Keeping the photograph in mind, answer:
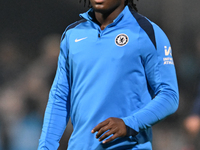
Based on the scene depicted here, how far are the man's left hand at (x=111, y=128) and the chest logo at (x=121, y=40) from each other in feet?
1.06

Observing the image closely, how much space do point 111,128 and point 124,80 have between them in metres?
0.22

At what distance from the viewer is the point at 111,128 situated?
1.52m

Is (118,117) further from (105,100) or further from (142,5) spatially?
(142,5)

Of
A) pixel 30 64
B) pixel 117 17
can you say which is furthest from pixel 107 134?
pixel 30 64

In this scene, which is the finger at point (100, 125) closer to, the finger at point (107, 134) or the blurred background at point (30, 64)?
the finger at point (107, 134)

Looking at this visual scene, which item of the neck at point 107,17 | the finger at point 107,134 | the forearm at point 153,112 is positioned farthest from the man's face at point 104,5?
the finger at point 107,134

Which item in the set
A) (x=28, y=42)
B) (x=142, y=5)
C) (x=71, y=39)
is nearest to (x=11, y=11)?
(x=28, y=42)

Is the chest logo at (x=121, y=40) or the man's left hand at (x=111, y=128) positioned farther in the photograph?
the chest logo at (x=121, y=40)

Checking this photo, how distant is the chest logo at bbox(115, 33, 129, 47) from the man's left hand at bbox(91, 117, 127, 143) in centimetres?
32

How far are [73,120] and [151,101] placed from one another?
14.8 inches

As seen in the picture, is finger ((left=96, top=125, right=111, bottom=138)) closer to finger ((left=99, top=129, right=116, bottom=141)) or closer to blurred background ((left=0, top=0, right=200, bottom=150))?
finger ((left=99, top=129, right=116, bottom=141))

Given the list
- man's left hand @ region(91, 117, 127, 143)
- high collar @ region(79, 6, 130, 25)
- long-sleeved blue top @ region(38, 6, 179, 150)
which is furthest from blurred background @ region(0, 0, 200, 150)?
man's left hand @ region(91, 117, 127, 143)

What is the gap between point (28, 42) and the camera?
3.58 metres

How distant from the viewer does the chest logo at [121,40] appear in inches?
65.7
